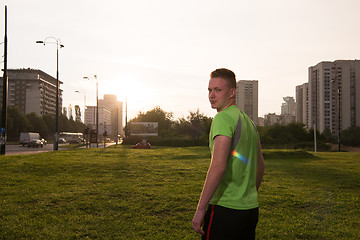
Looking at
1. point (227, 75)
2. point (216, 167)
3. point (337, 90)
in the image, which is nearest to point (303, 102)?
point (337, 90)

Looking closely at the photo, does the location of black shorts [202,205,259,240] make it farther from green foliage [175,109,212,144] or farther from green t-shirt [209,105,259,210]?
green foliage [175,109,212,144]

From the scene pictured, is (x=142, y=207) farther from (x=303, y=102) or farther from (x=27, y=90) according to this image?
(x=27, y=90)

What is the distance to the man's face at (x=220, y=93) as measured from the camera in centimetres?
240

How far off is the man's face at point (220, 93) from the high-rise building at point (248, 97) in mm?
105381

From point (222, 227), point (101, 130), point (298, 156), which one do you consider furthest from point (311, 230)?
point (101, 130)

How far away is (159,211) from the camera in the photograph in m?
6.74

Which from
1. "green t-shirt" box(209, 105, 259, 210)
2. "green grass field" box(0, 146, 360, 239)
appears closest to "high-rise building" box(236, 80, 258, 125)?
"green grass field" box(0, 146, 360, 239)

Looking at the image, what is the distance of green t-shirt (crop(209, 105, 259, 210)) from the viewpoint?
2.21 metres

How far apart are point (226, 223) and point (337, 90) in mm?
101370

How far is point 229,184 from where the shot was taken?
2246 mm

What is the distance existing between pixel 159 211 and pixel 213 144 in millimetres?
4886

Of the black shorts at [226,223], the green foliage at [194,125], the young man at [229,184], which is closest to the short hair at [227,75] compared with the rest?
the young man at [229,184]

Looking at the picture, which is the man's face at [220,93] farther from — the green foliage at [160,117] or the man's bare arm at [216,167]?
the green foliage at [160,117]

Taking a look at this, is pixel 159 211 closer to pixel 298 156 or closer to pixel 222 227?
pixel 222 227
